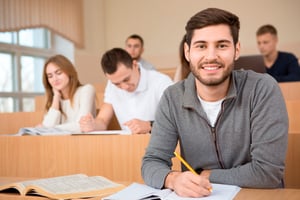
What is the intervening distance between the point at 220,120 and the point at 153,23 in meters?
5.25

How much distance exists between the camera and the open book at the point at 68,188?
1127 mm

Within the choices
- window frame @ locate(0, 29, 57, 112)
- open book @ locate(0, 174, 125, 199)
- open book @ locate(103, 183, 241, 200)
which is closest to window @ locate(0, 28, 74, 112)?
window frame @ locate(0, 29, 57, 112)

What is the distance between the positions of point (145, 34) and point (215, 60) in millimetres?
5267

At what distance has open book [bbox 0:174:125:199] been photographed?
1.13 meters

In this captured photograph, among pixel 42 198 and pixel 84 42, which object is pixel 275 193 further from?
pixel 84 42

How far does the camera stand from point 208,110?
138 centimetres

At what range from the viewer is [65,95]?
290 cm

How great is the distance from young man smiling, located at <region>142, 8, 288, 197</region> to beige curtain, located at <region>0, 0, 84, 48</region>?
397 centimetres

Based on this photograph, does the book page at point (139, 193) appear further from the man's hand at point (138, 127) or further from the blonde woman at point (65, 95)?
the blonde woman at point (65, 95)

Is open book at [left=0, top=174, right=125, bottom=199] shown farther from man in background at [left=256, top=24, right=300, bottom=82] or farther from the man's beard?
man in background at [left=256, top=24, right=300, bottom=82]

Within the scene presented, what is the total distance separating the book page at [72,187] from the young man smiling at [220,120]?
0.14m

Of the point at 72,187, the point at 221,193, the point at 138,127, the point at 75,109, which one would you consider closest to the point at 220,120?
the point at 221,193

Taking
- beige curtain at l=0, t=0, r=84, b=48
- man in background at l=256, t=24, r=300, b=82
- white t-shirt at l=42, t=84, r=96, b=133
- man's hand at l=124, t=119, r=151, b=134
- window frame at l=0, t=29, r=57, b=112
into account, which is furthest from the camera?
window frame at l=0, t=29, r=57, b=112

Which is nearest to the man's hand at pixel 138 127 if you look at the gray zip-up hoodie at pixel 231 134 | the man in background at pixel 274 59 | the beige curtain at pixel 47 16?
the gray zip-up hoodie at pixel 231 134
